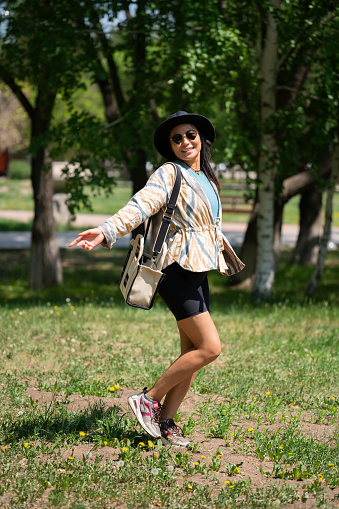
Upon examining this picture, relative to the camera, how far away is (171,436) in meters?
4.07

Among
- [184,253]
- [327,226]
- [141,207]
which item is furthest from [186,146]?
[327,226]

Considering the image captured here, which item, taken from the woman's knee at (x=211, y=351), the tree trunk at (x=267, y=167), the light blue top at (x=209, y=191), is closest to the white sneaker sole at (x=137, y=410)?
the woman's knee at (x=211, y=351)

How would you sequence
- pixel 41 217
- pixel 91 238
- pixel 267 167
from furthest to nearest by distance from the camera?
pixel 41 217 < pixel 267 167 < pixel 91 238

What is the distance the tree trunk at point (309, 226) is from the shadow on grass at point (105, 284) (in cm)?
49

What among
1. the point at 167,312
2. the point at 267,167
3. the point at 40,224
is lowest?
the point at 167,312

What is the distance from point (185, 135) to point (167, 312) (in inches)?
205

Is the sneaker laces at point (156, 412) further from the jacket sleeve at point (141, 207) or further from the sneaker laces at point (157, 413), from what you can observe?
the jacket sleeve at point (141, 207)

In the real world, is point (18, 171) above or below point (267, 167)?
above

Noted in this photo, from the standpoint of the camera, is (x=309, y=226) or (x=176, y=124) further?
(x=309, y=226)

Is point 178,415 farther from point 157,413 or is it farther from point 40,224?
point 40,224

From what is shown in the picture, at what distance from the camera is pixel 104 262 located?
667 inches

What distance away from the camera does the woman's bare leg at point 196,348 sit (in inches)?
151

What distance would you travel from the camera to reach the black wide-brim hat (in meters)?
3.97

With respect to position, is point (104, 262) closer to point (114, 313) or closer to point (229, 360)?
point (114, 313)
